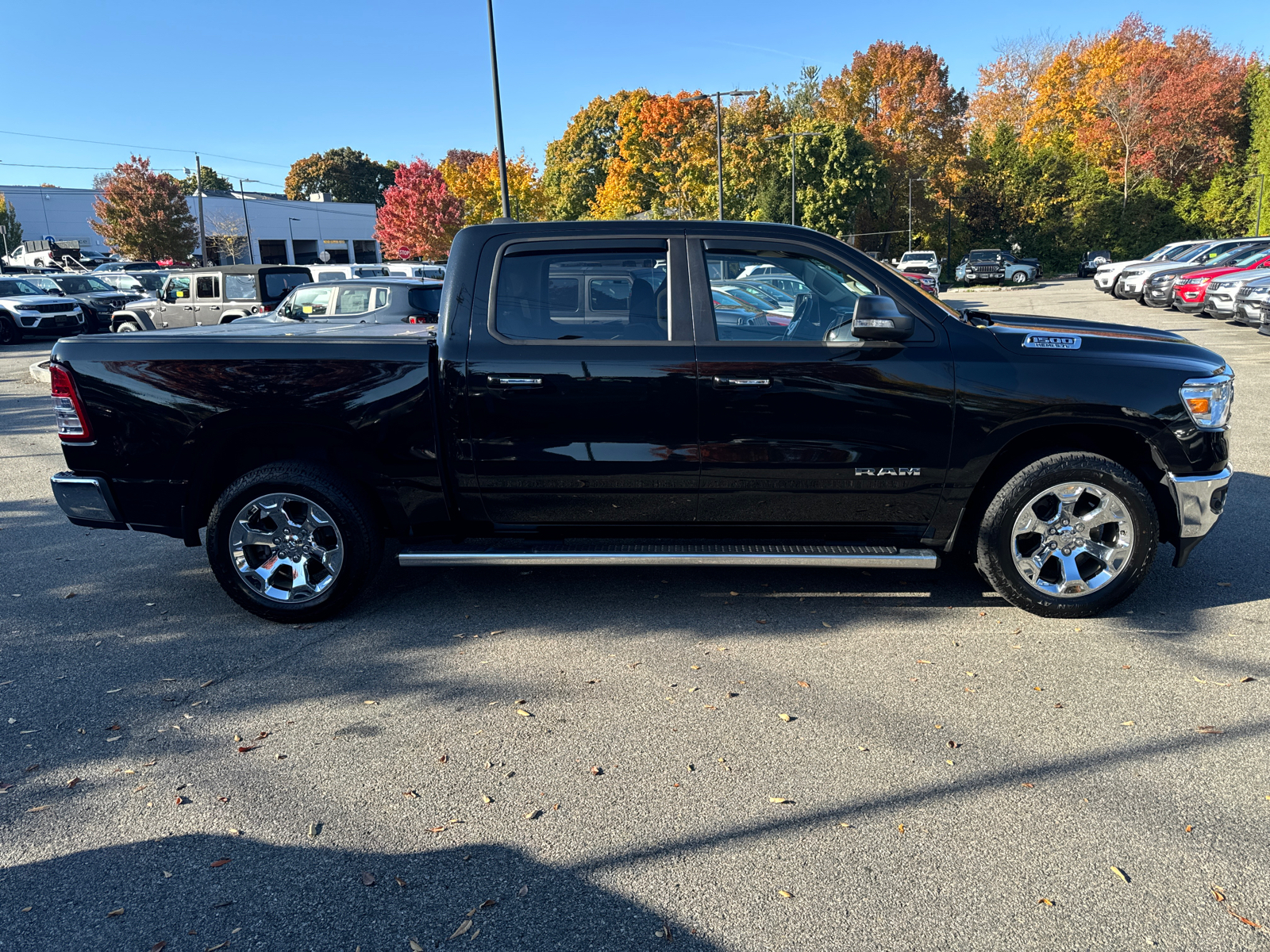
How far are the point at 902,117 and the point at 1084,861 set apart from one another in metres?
68.4

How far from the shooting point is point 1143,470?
464 cm

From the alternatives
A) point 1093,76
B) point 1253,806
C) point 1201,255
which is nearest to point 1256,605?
point 1253,806

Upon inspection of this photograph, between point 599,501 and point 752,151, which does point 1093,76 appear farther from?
point 599,501

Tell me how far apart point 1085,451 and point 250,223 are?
3170 inches

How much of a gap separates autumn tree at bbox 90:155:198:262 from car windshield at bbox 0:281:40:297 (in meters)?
33.0

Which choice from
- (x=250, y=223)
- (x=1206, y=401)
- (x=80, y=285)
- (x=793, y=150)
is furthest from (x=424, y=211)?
(x=1206, y=401)

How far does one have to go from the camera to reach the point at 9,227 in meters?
68.5

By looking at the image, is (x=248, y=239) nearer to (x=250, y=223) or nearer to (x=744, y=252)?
(x=250, y=223)

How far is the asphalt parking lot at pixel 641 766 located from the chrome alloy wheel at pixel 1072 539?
26cm

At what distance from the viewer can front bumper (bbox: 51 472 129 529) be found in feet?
15.4

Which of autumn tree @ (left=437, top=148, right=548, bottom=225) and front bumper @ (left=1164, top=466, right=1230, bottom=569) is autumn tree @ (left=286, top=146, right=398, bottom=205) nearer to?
autumn tree @ (left=437, top=148, right=548, bottom=225)

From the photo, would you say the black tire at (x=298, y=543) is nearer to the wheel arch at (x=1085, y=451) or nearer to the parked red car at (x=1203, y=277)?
the wheel arch at (x=1085, y=451)

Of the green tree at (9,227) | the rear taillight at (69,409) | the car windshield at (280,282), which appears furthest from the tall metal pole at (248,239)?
the rear taillight at (69,409)

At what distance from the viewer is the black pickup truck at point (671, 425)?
14.5 ft
